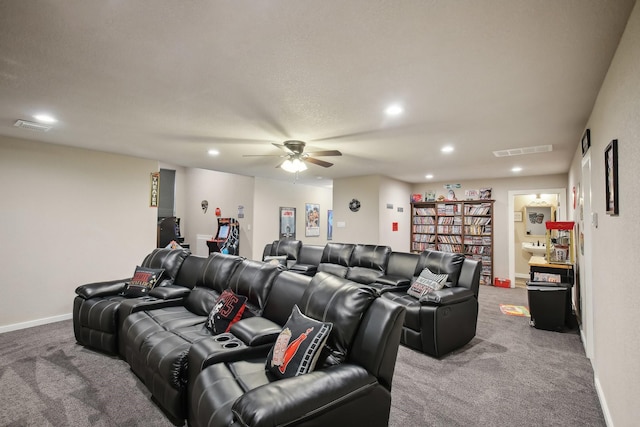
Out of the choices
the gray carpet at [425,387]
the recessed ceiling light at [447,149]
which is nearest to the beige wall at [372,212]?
the recessed ceiling light at [447,149]

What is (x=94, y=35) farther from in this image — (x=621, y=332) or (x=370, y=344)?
(x=621, y=332)

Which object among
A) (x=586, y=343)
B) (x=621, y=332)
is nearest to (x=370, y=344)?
(x=621, y=332)

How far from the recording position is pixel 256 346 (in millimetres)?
2029

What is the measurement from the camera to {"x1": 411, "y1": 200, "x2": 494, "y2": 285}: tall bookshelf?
7355mm

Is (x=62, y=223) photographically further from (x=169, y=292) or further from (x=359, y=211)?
(x=359, y=211)

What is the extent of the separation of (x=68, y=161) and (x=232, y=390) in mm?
4729

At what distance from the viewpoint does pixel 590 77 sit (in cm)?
232

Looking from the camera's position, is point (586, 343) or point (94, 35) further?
point (586, 343)

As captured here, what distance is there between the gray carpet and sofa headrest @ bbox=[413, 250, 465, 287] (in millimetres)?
781

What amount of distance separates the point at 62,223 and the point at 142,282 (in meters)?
2.08

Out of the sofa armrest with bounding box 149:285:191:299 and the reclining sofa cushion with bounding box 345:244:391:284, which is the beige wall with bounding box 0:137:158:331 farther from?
the reclining sofa cushion with bounding box 345:244:391:284

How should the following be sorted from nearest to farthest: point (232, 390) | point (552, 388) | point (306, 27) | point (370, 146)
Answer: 1. point (232, 390)
2. point (306, 27)
3. point (552, 388)
4. point (370, 146)

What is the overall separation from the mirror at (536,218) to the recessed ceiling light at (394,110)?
21.4 ft

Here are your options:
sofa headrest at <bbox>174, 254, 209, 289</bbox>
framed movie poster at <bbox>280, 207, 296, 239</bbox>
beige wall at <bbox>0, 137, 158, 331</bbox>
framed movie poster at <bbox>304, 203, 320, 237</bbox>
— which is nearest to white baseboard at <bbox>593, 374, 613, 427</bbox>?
sofa headrest at <bbox>174, 254, 209, 289</bbox>
